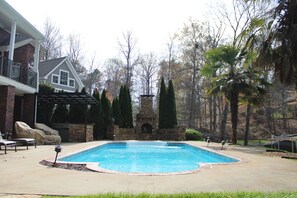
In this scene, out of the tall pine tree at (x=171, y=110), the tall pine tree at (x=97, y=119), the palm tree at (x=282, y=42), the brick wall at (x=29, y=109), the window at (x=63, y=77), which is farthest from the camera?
the window at (x=63, y=77)

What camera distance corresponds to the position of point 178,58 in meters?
31.5

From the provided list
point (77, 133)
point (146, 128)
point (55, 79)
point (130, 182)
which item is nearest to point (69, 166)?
point (130, 182)

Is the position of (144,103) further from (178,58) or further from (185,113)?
(185,113)

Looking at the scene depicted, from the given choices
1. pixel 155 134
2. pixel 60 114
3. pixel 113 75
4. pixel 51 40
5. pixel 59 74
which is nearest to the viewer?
pixel 60 114

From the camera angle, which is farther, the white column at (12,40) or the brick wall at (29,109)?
the brick wall at (29,109)

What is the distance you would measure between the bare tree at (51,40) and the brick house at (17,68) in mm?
14889

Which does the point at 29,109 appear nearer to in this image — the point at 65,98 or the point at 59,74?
the point at 65,98

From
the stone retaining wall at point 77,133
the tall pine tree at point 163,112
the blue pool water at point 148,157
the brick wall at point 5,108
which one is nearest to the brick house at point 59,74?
the stone retaining wall at point 77,133

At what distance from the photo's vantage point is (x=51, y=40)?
3284 cm

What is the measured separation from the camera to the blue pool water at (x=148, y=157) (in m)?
9.12

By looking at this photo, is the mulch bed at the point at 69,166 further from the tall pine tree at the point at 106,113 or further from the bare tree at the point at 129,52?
the bare tree at the point at 129,52

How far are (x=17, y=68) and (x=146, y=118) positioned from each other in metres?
12.6

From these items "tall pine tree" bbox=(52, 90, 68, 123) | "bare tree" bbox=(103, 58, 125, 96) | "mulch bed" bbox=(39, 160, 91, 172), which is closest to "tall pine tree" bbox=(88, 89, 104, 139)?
"tall pine tree" bbox=(52, 90, 68, 123)

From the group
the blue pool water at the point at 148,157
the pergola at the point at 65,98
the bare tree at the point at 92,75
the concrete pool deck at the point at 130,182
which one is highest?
the bare tree at the point at 92,75
